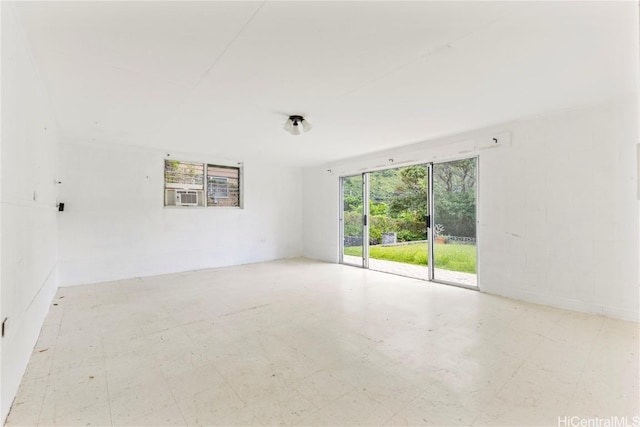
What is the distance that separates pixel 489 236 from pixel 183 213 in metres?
5.44

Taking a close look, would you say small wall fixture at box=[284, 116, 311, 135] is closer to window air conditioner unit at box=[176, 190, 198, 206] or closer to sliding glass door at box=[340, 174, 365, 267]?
sliding glass door at box=[340, 174, 365, 267]

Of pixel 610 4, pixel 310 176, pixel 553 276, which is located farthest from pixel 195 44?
pixel 310 176

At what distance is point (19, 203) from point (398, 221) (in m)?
6.07

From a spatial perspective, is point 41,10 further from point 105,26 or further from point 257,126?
point 257,126

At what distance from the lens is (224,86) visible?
8.95ft

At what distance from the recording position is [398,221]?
6.59 metres

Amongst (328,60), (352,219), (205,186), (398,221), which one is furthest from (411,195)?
(205,186)

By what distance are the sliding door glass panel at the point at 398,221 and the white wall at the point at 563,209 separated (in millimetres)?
1263

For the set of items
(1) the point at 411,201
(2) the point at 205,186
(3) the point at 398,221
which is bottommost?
(3) the point at 398,221

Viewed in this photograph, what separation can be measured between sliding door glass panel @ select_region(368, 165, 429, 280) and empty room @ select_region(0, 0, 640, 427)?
0.69 feet

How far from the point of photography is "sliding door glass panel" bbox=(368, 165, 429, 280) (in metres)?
5.50

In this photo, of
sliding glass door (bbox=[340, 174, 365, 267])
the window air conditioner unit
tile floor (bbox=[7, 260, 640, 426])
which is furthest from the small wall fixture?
the window air conditioner unit

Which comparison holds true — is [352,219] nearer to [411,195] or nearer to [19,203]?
[411,195]

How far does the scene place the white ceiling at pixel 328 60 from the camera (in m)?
1.73
